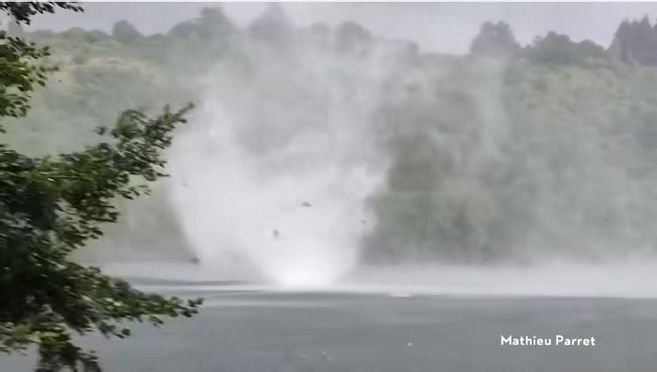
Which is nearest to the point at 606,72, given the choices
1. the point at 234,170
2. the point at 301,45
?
the point at 301,45

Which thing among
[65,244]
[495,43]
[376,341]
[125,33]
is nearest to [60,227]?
[65,244]

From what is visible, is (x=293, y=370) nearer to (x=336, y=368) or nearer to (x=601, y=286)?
(x=336, y=368)

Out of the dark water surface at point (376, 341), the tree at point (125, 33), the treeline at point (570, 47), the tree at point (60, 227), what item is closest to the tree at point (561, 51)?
the treeline at point (570, 47)

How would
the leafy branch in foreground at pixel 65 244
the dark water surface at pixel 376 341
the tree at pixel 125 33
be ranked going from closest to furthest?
the leafy branch in foreground at pixel 65 244 → the dark water surface at pixel 376 341 → the tree at pixel 125 33

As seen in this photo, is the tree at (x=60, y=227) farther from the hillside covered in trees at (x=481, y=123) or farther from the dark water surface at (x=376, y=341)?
the hillside covered in trees at (x=481, y=123)

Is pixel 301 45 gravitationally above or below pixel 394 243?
above

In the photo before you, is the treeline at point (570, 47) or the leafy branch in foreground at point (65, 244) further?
the treeline at point (570, 47)

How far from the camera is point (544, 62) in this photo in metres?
10.6

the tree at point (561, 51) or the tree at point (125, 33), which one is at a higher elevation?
the tree at point (561, 51)

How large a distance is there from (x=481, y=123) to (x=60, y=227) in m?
9.10

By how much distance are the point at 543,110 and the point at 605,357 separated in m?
5.16

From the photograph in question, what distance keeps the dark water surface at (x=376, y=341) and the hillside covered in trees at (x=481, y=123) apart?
2059mm

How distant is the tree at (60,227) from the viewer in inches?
95.2

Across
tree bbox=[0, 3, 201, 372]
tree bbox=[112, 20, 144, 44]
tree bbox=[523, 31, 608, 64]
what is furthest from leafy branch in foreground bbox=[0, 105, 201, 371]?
tree bbox=[523, 31, 608, 64]
